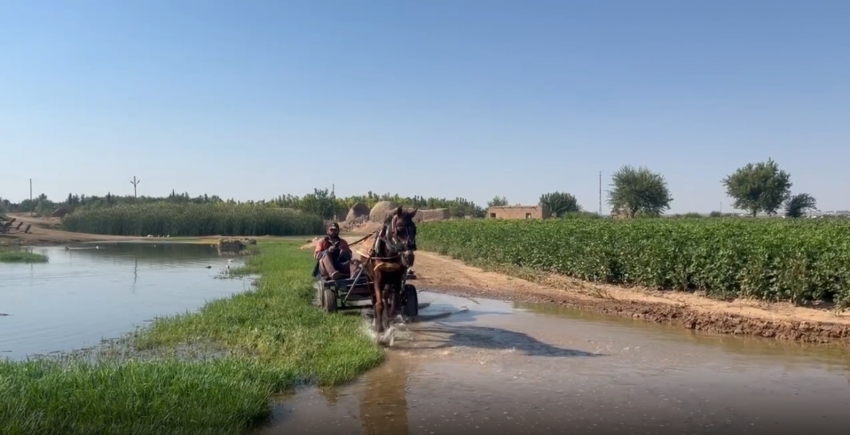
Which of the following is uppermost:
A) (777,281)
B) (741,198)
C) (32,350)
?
(741,198)

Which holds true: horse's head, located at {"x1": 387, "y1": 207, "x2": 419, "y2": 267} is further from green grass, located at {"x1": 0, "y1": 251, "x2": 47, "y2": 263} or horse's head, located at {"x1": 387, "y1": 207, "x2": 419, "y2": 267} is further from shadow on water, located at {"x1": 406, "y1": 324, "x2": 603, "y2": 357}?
green grass, located at {"x1": 0, "y1": 251, "x2": 47, "y2": 263}

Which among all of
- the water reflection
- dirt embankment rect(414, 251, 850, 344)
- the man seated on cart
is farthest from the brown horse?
dirt embankment rect(414, 251, 850, 344)

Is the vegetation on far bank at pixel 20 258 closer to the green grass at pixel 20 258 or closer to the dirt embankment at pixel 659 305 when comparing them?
the green grass at pixel 20 258

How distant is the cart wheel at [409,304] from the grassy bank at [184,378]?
1.23 metres

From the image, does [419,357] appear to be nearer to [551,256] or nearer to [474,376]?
[474,376]

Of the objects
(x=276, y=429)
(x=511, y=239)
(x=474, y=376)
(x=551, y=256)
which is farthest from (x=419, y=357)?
(x=511, y=239)

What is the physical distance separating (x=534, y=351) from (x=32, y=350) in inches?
322

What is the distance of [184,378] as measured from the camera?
7.21 meters

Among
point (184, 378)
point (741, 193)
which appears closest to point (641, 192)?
point (741, 193)

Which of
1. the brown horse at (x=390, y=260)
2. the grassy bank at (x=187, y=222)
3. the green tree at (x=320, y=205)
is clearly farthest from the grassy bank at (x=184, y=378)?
the green tree at (x=320, y=205)

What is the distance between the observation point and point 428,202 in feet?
338

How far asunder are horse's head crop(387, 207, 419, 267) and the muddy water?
147 cm

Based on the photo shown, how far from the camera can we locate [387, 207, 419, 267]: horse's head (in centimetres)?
1066

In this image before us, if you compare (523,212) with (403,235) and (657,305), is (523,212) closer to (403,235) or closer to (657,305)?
(657,305)
